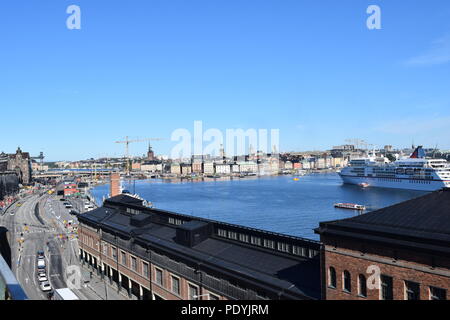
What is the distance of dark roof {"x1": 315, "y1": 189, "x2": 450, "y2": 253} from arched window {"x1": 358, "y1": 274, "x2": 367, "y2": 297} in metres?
1.21

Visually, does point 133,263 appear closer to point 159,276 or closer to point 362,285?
point 159,276

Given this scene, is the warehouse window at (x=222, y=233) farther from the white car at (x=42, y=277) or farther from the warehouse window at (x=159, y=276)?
the white car at (x=42, y=277)

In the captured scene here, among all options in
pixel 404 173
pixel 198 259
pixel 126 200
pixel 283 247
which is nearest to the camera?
pixel 283 247

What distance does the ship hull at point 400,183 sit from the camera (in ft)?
263

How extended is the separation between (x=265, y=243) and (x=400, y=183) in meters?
79.4

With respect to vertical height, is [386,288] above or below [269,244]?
above

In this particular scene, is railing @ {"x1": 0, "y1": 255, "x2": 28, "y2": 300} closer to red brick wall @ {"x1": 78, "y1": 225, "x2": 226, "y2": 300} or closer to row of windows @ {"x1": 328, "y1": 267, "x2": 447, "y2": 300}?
row of windows @ {"x1": 328, "y1": 267, "x2": 447, "y2": 300}

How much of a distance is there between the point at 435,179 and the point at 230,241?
73.8 meters

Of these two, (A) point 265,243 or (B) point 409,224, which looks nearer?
(B) point 409,224

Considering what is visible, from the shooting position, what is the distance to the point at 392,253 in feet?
35.2

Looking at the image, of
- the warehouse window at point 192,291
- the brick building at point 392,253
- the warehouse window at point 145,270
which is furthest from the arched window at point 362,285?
the warehouse window at point 145,270

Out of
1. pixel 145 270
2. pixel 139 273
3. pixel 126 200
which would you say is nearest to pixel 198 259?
pixel 145 270
